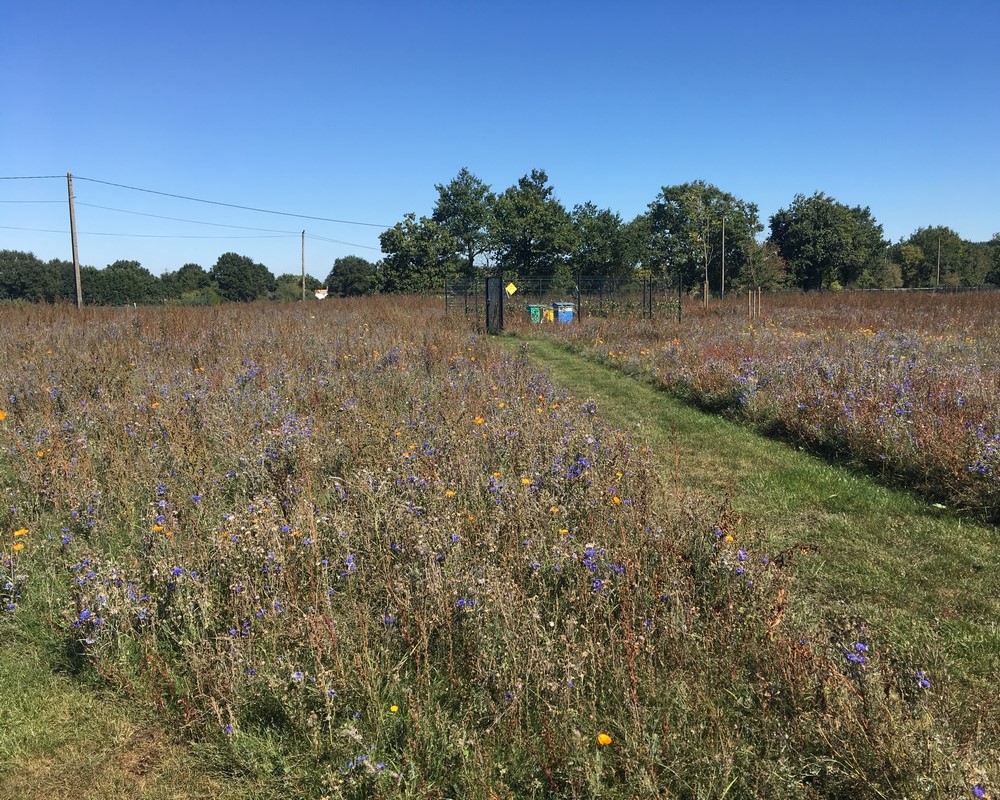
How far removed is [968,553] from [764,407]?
3617 mm

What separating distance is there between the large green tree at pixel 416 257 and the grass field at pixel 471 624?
50.1 meters

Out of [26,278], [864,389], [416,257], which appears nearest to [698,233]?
[416,257]

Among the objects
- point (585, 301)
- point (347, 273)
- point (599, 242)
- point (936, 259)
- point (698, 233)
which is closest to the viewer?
point (585, 301)

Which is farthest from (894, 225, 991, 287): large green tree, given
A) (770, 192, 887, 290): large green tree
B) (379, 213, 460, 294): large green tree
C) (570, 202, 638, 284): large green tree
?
(379, 213, 460, 294): large green tree

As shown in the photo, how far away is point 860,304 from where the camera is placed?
24906 millimetres

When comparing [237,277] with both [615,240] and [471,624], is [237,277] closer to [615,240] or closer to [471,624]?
[615,240]

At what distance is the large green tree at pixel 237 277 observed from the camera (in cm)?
8675

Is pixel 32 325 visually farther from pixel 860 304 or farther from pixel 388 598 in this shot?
pixel 860 304

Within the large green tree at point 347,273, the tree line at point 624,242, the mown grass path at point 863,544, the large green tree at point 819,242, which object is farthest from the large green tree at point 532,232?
the mown grass path at point 863,544

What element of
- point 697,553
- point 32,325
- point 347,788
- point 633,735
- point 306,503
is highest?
point 32,325

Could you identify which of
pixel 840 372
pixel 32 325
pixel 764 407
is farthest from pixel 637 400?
pixel 32 325

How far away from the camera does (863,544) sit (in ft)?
13.3

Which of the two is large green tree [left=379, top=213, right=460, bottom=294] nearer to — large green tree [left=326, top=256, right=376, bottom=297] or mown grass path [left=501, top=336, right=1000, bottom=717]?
large green tree [left=326, top=256, right=376, bottom=297]

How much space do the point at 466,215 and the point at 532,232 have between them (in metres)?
6.65
